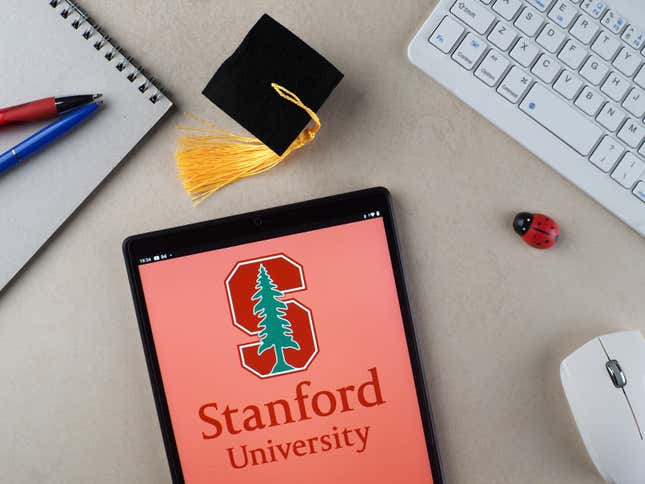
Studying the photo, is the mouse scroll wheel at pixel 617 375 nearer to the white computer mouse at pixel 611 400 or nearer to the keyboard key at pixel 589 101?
the white computer mouse at pixel 611 400

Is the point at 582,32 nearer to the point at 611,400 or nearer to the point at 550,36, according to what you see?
the point at 550,36

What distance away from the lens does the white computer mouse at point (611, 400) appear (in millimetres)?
552

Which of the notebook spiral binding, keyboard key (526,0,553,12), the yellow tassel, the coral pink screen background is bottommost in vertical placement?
the coral pink screen background

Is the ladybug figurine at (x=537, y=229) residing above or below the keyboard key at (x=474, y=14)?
below

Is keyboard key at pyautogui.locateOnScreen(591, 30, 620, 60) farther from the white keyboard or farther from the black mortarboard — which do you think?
the black mortarboard

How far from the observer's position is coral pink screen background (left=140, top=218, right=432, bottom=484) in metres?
0.59

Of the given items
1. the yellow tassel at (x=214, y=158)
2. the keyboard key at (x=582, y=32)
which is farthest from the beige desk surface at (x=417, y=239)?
the keyboard key at (x=582, y=32)

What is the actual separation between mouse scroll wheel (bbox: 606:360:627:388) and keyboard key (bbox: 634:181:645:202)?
15cm

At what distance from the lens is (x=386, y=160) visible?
1.98 feet

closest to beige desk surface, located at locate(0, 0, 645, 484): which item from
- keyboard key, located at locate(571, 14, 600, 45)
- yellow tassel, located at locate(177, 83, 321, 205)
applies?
yellow tassel, located at locate(177, 83, 321, 205)

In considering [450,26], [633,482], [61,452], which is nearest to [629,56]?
[450,26]

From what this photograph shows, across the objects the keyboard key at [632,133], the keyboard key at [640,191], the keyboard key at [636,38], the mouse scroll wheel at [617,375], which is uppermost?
the keyboard key at [636,38]

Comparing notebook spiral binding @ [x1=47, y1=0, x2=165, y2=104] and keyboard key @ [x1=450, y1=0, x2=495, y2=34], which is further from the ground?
keyboard key @ [x1=450, y1=0, x2=495, y2=34]

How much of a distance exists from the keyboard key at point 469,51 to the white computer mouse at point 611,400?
0.90 feet
